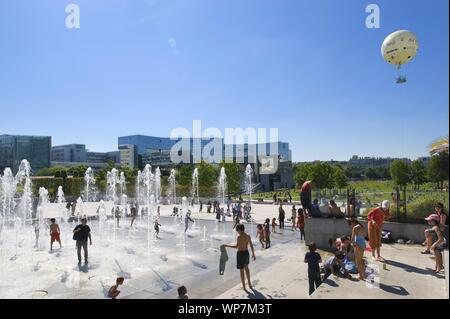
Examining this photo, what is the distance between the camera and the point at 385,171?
160 m

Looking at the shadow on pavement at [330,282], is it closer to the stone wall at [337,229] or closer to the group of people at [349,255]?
the group of people at [349,255]

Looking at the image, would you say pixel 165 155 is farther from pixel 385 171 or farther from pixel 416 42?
pixel 416 42

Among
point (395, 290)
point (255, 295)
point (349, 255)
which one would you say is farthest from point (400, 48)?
point (255, 295)

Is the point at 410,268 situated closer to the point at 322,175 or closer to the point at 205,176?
the point at 205,176

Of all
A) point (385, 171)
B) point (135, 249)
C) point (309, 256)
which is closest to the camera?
point (309, 256)

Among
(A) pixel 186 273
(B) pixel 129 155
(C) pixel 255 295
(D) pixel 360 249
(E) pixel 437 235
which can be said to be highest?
(B) pixel 129 155

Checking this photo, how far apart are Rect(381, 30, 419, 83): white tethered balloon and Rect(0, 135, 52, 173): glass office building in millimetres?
151273

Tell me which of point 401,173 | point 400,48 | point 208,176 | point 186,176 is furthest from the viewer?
point 401,173

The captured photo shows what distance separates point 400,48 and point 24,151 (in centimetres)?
15884

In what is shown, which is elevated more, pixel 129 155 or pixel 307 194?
pixel 129 155

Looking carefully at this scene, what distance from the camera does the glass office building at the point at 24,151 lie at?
465 feet

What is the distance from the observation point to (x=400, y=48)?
51.6ft
